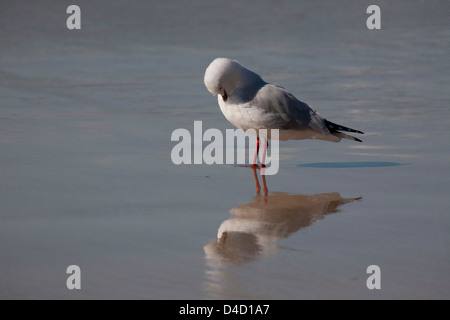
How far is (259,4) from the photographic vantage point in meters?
14.4

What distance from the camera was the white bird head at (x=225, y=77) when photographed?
5.05m

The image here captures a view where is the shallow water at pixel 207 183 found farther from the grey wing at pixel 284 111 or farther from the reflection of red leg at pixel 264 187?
the grey wing at pixel 284 111

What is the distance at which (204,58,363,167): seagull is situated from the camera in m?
5.05

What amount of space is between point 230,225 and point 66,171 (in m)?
1.54

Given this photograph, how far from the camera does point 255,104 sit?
5055 millimetres

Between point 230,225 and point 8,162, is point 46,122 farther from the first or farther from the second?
point 230,225

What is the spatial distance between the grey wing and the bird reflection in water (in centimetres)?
68

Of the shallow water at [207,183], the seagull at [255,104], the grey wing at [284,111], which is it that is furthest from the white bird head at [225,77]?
the shallow water at [207,183]

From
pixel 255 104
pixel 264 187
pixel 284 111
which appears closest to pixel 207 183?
pixel 264 187

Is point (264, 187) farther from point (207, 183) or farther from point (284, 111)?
point (284, 111)

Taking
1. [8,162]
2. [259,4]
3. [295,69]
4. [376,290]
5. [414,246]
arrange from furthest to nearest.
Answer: [259,4]
[295,69]
[8,162]
[414,246]
[376,290]

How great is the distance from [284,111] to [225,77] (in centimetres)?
47

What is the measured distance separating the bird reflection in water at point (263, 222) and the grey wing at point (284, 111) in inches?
26.7

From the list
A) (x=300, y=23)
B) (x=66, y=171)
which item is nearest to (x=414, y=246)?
(x=66, y=171)
